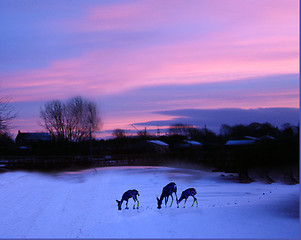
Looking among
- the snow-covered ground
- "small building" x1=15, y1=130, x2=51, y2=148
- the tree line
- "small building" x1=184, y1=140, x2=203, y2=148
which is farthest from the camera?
"small building" x1=15, y1=130, x2=51, y2=148

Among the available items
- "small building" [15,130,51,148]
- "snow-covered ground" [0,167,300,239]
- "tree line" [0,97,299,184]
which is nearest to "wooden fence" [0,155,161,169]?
"tree line" [0,97,299,184]

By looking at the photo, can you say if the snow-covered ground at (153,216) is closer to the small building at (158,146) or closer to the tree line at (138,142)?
the tree line at (138,142)

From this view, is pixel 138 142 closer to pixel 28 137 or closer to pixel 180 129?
pixel 180 129

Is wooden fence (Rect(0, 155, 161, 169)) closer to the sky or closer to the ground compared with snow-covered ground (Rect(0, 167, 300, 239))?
closer to the sky

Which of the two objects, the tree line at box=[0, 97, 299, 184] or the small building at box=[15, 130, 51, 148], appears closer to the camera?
the tree line at box=[0, 97, 299, 184]

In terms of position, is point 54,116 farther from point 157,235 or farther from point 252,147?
point 157,235

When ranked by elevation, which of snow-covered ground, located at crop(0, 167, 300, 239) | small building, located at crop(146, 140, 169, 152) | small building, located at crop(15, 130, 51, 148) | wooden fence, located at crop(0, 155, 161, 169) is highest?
small building, located at crop(15, 130, 51, 148)

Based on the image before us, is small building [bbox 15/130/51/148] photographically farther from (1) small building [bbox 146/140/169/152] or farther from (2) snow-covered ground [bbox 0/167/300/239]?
(2) snow-covered ground [bbox 0/167/300/239]

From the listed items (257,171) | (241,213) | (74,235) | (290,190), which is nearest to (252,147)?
(257,171)

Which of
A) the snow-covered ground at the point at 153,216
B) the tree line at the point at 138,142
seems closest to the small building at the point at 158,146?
the tree line at the point at 138,142

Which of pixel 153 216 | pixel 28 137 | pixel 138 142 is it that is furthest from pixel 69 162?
pixel 153 216

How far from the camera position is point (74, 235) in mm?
7734

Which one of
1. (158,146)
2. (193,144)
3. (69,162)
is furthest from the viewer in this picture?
(158,146)

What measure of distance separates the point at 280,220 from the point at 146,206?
3.60 m
